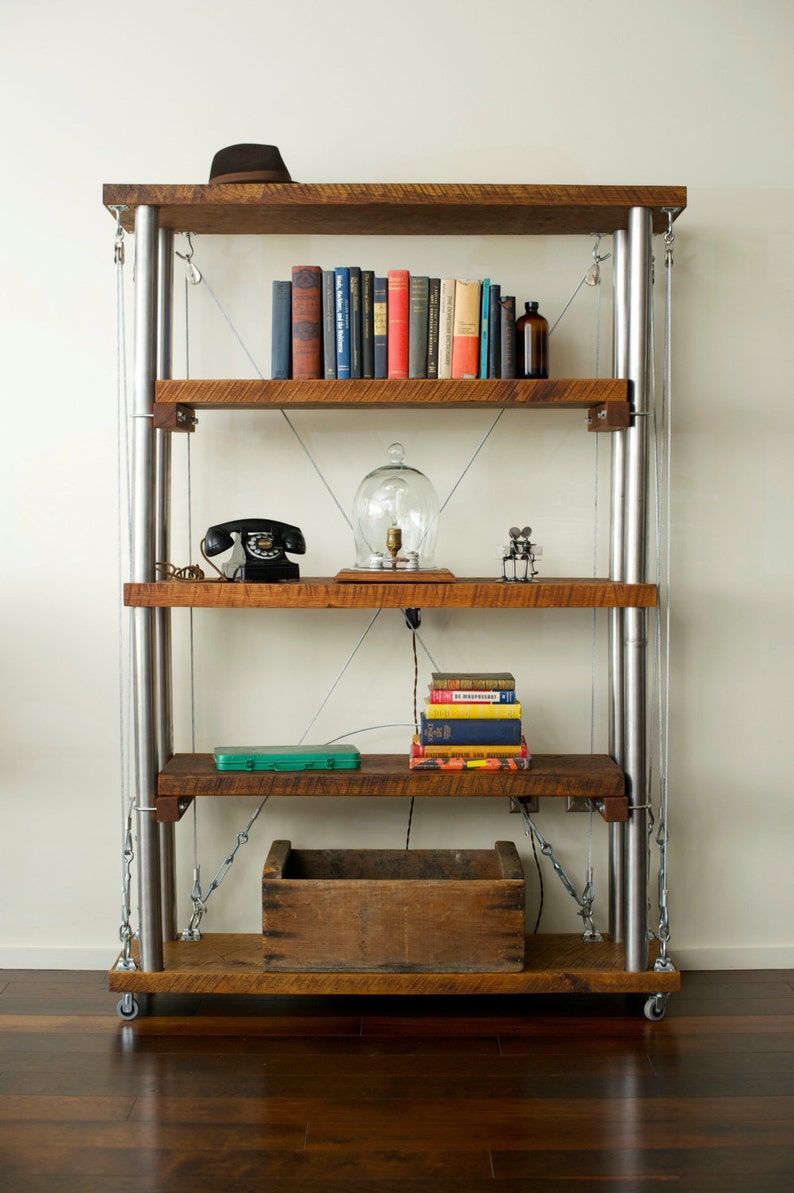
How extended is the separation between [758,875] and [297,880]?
3.71ft

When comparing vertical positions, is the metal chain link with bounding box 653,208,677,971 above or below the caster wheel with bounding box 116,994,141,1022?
above

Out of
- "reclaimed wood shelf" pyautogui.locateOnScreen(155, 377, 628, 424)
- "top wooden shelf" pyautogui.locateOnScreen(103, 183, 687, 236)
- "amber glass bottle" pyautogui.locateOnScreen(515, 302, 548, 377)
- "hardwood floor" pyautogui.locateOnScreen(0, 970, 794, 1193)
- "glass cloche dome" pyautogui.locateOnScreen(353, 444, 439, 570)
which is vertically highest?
"top wooden shelf" pyautogui.locateOnScreen(103, 183, 687, 236)

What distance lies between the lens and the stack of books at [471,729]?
2.14 metres

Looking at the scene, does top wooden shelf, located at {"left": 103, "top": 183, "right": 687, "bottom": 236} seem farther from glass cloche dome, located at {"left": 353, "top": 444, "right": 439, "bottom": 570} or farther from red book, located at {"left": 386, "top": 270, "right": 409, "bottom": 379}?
glass cloche dome, located at {"left": 353, "top": 444, "right": 439, "bottom": 570}

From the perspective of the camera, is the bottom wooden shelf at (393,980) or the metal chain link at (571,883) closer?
the bottom wooden shelf at (393,980)

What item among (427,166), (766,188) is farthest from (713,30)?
(427,166)

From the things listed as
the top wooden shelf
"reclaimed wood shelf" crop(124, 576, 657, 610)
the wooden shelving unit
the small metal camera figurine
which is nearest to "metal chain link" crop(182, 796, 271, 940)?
the wooden shelving unit

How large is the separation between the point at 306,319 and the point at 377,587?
58cm

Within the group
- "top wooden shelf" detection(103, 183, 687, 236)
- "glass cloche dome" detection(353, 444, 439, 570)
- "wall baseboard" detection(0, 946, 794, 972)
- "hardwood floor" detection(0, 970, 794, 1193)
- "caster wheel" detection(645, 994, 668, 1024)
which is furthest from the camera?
"wall baseboard" detection(0, 946, 794, 972)

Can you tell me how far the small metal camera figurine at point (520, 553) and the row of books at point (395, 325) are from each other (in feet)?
1.12

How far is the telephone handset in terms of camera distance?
2.16m

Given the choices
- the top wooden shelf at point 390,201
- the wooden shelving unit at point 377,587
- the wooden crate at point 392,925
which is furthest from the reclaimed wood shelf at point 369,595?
the top wooden shelf at point 390,201

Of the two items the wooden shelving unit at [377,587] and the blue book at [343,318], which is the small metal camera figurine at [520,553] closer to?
the wooden shelving unit at [377,587]

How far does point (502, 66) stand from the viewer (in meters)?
2.34
